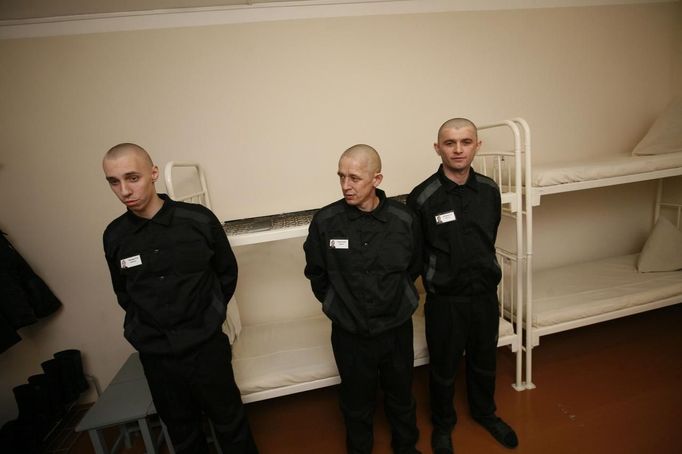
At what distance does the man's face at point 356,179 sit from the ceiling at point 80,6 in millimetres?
1617

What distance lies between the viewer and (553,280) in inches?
116

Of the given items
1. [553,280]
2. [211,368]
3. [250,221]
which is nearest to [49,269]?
[250,221]

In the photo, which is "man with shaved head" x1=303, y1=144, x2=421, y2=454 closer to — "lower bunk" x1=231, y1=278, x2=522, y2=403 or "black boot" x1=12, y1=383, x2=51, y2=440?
"lower bunk" x1=231, y1=278, x2=522, y2=403

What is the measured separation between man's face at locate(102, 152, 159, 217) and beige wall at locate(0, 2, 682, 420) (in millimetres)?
1060

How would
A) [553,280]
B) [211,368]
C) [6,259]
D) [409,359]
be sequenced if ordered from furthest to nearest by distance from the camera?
[553,280] < [6,259] < [409,359] < [211,368]

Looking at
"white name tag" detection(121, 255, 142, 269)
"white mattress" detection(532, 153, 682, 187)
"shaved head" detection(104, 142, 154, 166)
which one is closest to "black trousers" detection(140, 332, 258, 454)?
"white name tag" detection(121, 255, 142, 269)

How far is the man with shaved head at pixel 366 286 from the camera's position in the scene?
170cm

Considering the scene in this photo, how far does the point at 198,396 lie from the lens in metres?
1.72

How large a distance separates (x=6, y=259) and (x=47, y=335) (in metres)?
0.72

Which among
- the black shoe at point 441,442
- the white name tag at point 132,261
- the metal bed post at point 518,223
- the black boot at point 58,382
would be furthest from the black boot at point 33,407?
the metal bed post at point 518,223

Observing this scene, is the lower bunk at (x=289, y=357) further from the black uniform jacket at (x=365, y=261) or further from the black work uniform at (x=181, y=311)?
the black uniform jacket at (x=365, y=261)

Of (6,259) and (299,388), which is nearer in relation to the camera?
(299,388)

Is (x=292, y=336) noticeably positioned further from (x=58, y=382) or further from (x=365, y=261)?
(x=58, y=382)

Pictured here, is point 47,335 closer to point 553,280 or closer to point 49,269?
point 49,269
